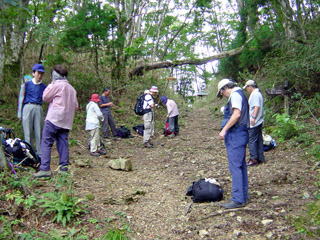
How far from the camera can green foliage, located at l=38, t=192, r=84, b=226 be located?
13.1 feet

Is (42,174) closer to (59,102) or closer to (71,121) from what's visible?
(71,121)

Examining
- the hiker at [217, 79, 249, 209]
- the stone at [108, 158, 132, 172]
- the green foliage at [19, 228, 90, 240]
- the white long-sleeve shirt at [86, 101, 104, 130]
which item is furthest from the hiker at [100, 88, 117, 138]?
the green foliage at [19, 228, 90, 240]

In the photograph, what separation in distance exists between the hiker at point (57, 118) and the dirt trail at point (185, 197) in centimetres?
63

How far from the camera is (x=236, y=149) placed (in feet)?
14.9

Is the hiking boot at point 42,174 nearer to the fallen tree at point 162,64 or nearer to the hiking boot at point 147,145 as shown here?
the hiking boot at point 147,145

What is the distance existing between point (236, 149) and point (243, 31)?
15.7 m

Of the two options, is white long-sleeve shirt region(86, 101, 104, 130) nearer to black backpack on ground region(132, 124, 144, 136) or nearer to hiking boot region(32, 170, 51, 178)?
hiking boot region(32, 170, 51, 178)

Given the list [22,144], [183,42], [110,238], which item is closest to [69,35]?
[22,144]

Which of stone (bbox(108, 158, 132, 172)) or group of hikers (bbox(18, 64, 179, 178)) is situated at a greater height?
group of hikers (bbox(18, 64, 179, 178))

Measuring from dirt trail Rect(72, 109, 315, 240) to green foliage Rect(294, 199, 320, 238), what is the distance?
0.12 m

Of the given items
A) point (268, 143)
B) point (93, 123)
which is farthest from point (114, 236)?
point (268, 143)

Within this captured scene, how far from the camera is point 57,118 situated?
18.3ft

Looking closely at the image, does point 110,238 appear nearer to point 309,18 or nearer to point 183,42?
point 309,18

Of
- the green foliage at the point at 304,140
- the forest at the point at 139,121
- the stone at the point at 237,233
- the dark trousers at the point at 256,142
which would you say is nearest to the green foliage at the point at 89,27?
the forest at the point at 139,121
